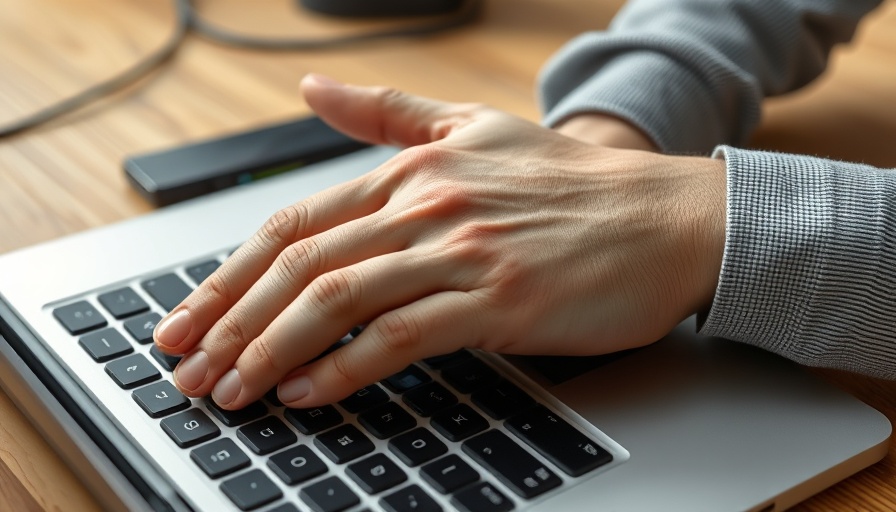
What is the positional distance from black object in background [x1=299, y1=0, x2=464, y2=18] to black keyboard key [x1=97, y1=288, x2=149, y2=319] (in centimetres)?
54

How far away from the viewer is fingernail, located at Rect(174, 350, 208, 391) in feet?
1.54

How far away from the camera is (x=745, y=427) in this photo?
1.54ft

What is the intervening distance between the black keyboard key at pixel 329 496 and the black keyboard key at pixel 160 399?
9cm

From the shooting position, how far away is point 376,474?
1.39 ft

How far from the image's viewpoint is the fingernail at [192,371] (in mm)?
469

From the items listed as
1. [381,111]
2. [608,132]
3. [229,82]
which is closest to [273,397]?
[381,111]

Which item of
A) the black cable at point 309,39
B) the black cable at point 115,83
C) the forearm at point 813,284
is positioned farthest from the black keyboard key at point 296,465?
the black cable at point 309,39

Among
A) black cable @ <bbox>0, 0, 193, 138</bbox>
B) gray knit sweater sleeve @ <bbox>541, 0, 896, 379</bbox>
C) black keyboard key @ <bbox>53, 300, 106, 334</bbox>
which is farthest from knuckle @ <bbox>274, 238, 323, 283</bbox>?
black cable @ <bbox>0, 0, 193, 138</bbox>

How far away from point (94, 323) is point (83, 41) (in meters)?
0.52

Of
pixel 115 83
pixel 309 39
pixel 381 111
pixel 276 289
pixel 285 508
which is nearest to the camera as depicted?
pixel 285 508

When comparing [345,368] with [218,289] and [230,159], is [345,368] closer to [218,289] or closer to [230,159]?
[218,289]

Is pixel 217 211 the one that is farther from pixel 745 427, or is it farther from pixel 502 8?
pixel 502 8

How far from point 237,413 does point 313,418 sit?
0.04 meters

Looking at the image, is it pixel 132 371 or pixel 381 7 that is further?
pixel 381 7
